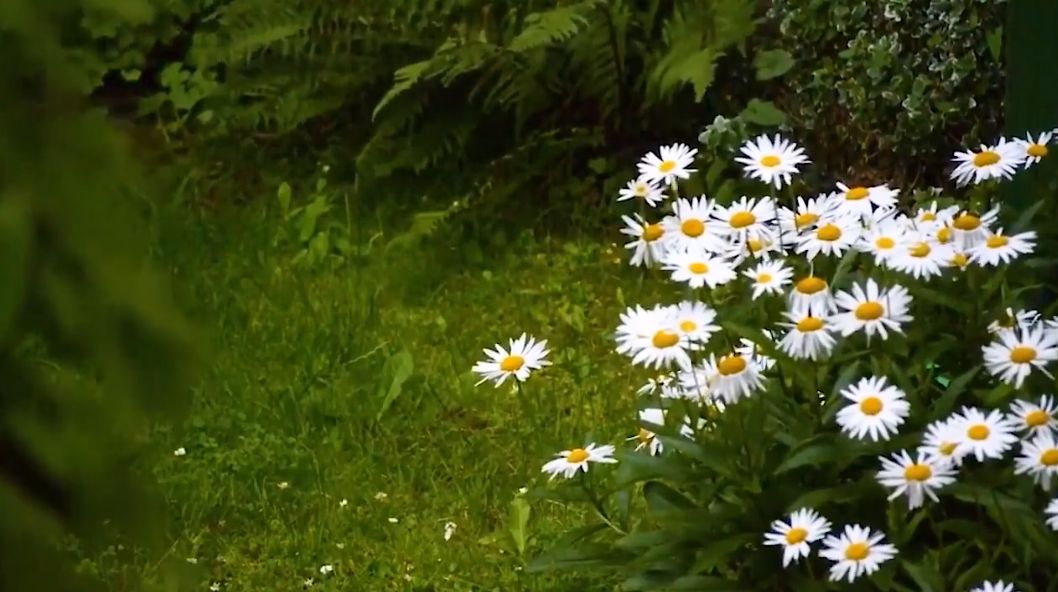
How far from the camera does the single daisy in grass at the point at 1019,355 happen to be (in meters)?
2.04

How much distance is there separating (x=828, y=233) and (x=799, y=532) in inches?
20.2

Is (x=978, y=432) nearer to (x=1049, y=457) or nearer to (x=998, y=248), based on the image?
(x=1049, y=457)

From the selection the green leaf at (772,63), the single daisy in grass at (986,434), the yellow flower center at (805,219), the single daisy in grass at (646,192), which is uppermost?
the green leaf at (772,63)

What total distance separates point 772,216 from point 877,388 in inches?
15.9

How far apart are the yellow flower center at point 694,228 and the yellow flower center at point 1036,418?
0.59m

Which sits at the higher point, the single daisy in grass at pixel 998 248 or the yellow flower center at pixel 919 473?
the single daisy in grass at pixel 998 248

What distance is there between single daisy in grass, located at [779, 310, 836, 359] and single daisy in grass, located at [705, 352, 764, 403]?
2.7 inches

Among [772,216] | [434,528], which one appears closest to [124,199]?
[772,216]

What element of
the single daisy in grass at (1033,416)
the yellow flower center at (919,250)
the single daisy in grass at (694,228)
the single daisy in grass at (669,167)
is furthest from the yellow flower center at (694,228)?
the single daisy in grass at (1033,416)

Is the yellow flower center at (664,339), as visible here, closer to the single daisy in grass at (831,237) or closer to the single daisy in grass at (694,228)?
the single daisy in grass at (694,228)

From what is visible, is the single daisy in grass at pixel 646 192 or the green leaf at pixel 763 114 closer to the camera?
the single daisy in grass at pixel 646 192

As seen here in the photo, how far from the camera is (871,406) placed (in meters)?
2.03

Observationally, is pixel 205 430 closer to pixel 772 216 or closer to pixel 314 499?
pixel 314 499

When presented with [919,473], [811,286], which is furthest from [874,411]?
[811,286]
